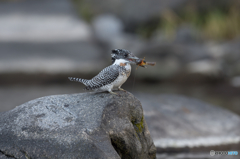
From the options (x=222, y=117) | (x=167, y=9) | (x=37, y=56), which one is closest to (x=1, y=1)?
(x=37, y=56)

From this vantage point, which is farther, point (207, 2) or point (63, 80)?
point (207, 2)

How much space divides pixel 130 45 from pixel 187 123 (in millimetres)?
8324

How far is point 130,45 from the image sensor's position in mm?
13219

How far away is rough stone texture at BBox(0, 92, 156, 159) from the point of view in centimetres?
274

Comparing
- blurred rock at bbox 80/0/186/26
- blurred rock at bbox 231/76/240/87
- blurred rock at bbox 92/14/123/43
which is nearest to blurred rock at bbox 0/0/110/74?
blurred rock at bbox 92/14/123/43

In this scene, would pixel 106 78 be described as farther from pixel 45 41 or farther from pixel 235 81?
pixel 45 41

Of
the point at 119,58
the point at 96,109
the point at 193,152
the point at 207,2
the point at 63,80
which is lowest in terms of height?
the point at 63,80

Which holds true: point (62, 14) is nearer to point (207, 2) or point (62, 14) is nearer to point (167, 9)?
point (167, 9)

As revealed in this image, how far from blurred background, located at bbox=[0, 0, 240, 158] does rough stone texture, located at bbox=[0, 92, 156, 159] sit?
5407 mm

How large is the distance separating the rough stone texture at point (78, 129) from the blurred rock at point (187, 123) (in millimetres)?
1498

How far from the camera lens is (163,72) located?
11.5 metres

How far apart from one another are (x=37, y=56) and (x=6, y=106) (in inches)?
206

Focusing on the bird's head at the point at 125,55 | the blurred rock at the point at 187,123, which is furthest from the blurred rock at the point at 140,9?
the bird's head at the point at 125,55

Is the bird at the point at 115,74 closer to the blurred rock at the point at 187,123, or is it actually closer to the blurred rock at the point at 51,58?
the blurred rock at the point at 187,123
